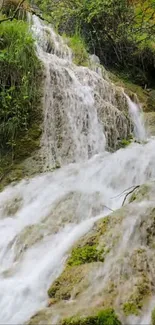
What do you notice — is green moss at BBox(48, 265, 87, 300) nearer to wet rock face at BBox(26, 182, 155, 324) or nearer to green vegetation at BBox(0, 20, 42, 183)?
wet rock face at BBox(26, 182, 155, 324)

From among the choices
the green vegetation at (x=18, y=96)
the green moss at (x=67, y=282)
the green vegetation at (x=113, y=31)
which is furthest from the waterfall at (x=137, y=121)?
the green moss at (x=67, y=282)

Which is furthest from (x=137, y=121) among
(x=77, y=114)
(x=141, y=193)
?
(x=141, y=193)

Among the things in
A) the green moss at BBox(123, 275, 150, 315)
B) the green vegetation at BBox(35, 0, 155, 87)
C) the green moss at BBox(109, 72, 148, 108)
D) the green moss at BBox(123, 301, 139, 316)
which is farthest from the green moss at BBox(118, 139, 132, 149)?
the green vegetation at BBox(35, 0, 155, 87)

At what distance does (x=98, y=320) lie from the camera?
2.50 m

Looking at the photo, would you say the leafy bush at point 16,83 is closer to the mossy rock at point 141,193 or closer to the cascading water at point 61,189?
the cascading water at point 61,189

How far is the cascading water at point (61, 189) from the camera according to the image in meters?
3.22

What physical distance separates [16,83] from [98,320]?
439 centimetres

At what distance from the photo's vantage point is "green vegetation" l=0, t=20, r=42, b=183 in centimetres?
588

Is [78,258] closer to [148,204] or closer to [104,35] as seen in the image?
[148,204]

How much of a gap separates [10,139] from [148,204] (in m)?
2.89

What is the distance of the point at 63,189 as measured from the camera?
487 cm

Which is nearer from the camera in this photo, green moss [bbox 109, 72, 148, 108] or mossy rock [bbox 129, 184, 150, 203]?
mossy rock [bbox 129, 184, 150, 203]

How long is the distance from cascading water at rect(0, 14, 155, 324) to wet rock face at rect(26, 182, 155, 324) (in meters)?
0.11

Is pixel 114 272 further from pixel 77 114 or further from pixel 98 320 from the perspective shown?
pixel 77 114
